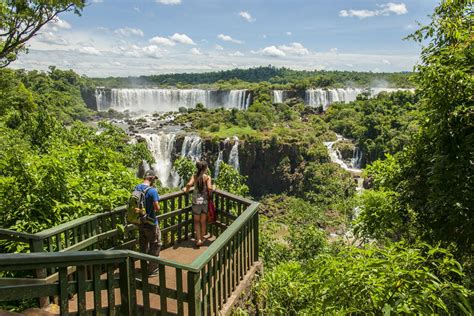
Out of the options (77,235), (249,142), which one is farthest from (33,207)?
(249,142)

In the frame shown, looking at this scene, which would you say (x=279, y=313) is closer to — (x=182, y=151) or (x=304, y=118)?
(x=182, y=151)

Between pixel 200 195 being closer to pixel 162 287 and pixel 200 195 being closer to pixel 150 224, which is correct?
pixel 150 224

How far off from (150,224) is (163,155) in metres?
38.8

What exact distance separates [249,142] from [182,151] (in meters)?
8.55

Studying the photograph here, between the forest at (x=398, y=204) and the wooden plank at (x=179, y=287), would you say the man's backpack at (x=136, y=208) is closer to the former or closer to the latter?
the forest at (x=398, y=204)

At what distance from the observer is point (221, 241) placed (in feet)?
12.0


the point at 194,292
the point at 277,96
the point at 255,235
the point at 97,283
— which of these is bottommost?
the point at 255,235

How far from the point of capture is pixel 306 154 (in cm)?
4778

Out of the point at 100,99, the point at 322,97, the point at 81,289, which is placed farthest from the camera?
the point at 322,97

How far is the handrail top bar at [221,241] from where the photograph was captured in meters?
3.18

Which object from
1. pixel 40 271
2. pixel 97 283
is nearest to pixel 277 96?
pixel 40 271

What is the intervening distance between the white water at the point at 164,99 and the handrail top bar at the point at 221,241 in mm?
65396

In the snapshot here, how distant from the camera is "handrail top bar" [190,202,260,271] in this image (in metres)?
3.18

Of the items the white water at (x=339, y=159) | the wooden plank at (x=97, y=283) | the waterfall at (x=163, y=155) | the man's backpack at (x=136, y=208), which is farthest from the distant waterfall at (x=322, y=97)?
the wooden plank at (x=97, y=283)
